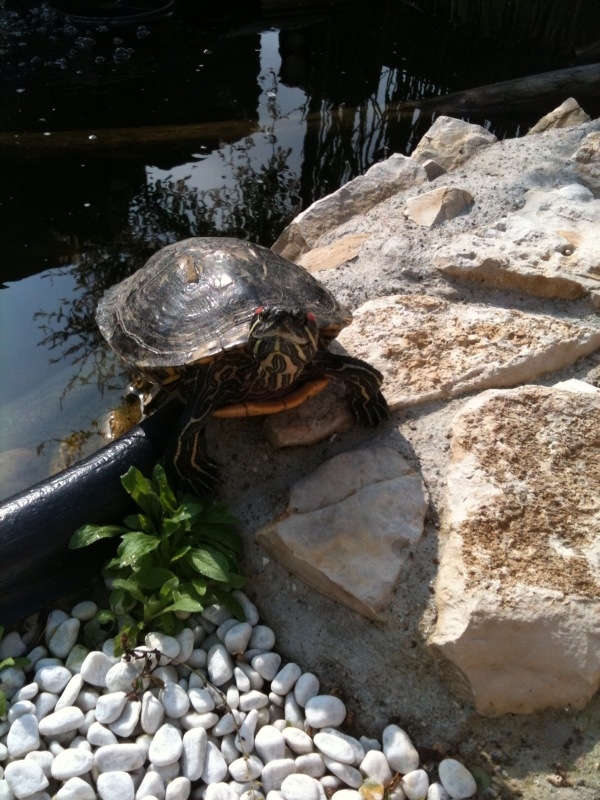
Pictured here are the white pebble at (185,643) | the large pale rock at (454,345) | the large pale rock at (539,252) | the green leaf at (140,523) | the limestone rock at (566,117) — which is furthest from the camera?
the limestone rock at (566,117)

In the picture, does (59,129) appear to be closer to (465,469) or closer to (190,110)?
(190,110)

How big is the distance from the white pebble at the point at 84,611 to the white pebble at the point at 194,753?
492 millimetres

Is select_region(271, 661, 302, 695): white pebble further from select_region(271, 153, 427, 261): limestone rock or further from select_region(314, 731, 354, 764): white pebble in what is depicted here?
select_region(271, 153, 427, 261): limestone rock

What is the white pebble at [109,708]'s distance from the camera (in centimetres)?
188

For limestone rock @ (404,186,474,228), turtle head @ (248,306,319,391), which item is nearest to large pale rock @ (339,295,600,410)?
turtle head @ (248,306,319,391)

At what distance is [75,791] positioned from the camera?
172 cm

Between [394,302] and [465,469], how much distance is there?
0.82m

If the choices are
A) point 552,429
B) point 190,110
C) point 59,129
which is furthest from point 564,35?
point 552,429

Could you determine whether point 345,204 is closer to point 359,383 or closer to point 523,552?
point 359,383

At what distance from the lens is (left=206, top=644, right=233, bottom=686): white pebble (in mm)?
1986

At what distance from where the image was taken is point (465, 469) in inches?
84.7

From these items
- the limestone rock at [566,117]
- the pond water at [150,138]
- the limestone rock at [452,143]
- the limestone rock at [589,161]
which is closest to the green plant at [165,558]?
the pond water at [150,138]

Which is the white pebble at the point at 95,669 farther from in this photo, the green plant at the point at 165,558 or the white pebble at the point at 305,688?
the white pebble at the point at 305,688

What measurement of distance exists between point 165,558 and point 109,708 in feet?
1.35
